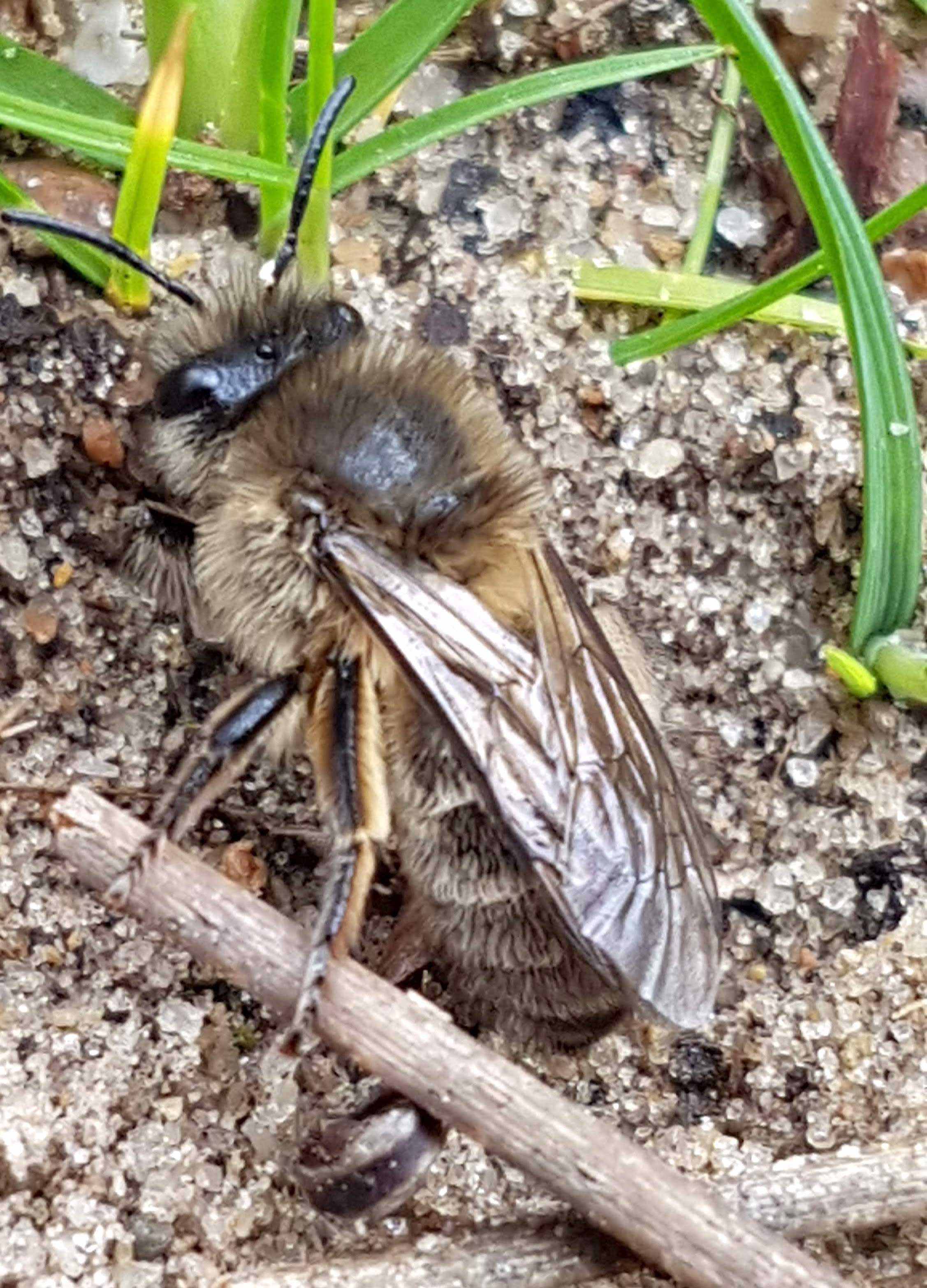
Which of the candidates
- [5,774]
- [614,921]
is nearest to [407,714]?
[614,921]

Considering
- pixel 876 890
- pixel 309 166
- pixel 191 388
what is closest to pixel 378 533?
pixel 191 388

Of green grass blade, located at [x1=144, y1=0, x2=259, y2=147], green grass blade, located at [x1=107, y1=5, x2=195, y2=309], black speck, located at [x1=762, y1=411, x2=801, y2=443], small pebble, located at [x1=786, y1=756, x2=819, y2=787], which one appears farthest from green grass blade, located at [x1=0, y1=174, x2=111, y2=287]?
small pebble, located at [x1=786, y1=756, x2=819, y2=787]

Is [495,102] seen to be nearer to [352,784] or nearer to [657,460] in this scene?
[657,460]

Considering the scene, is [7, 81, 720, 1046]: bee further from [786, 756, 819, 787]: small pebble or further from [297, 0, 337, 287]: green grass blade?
[786, 756, 819, 787]: small pebble

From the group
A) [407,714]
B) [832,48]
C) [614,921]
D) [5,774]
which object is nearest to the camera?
[614,921]

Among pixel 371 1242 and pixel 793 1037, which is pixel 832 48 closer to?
pixel 793 1037
